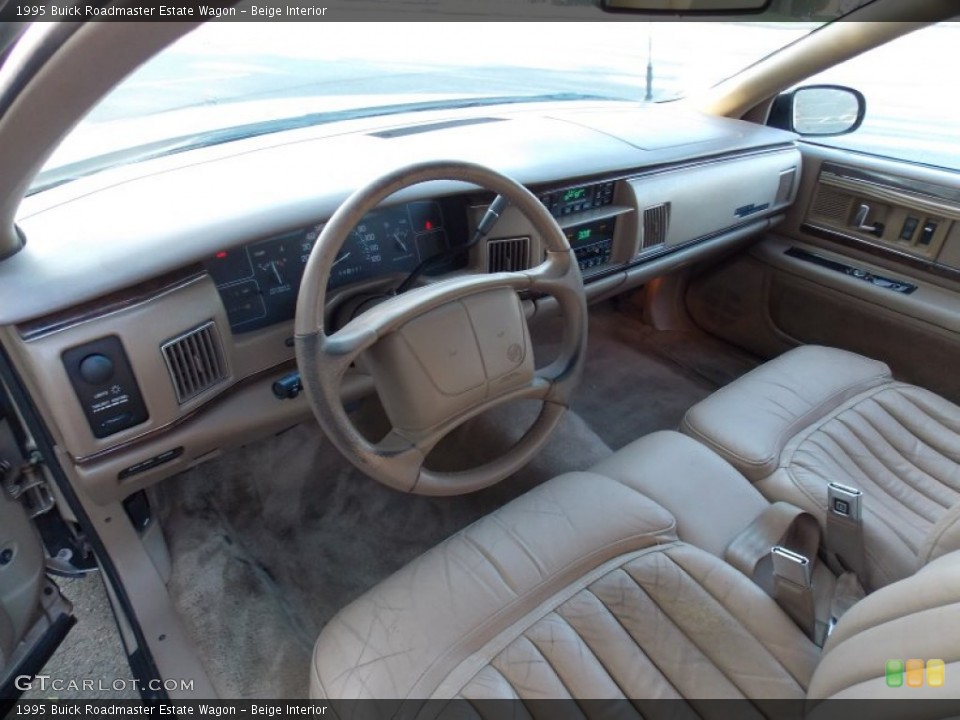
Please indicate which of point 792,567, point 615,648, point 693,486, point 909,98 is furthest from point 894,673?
point 909,98

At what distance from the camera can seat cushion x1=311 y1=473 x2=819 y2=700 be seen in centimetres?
101

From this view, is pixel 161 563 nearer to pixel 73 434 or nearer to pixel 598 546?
pixel 73 434

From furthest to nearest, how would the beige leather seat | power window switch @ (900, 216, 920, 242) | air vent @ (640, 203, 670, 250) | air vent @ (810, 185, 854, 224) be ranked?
1. air vent @ (810, 185, 854, 224)
2. power window switch @ (900, 216, 920, 242)
3. air vent @ (640, 203, 670, 250)
4. the beige leather seat

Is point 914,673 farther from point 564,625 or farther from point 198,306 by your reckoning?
point 198,306

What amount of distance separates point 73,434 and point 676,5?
72.2 inches

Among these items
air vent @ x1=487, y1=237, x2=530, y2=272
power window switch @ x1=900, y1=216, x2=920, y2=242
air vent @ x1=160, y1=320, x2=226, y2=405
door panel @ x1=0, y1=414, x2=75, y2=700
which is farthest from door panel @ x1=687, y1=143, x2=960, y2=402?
door panel @ x1=0, y1=414, x2=75, y2=700

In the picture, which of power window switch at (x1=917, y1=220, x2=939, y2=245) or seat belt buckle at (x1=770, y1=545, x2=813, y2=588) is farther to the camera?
power window switch at (x1=917, y1=220, x2=939, y2=245)

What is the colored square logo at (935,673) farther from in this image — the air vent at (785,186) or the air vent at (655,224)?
the air vent at (785,186)

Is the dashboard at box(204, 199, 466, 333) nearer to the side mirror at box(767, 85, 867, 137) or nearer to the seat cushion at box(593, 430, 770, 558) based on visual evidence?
the seat cushion at box(593, 430, 770, 558)

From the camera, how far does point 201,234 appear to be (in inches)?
49.1

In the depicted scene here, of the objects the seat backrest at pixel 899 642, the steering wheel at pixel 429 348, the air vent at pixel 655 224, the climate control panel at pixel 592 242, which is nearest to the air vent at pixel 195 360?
the steering wheel at pixel 429 348

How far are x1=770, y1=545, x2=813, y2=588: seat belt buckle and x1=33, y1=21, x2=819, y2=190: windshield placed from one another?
1437 mm

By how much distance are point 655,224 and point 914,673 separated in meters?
1.57

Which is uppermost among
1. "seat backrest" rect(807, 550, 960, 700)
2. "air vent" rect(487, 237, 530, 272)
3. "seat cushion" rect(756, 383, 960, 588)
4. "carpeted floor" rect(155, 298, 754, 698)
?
"air vent" rect(487, 237, 530, 272)
